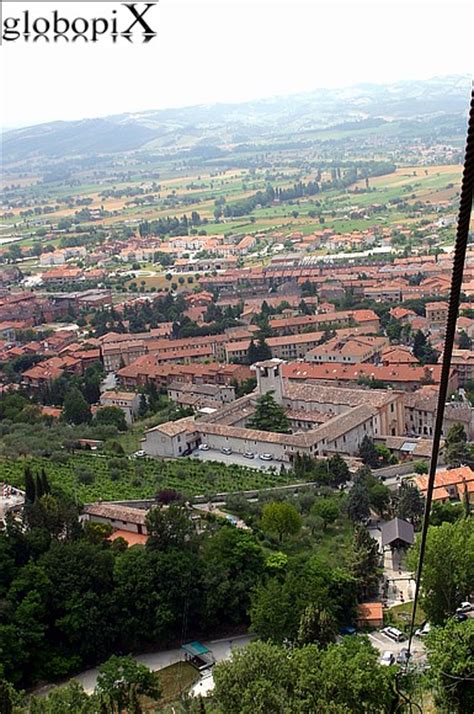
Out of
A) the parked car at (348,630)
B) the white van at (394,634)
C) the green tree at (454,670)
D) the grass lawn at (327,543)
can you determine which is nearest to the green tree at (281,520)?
the grass lawn at (327,543)

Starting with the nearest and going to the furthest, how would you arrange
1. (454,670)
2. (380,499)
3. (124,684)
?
(454,670)
(124,684)
(380,499)

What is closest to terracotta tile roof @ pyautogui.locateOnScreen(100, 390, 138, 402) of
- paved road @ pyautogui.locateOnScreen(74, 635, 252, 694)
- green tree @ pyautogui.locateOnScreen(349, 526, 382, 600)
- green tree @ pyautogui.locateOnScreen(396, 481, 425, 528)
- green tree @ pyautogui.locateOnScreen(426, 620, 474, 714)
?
green tree @ pyautogui.locateOnScreen(396, 481, 425, 528)

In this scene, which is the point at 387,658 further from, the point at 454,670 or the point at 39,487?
the point at 39,487

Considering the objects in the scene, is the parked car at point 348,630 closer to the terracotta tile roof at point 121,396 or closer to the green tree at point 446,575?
the green tree at point 446,575

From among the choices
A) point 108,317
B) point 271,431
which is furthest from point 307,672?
point 108,317

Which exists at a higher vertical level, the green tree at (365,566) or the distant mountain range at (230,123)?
the distant mountain range at (230,123)

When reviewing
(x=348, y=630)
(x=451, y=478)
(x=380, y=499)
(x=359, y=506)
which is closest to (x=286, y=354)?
(x=451, y=478)
